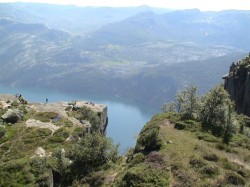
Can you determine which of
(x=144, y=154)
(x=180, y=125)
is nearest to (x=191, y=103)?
(x=180, y=125)

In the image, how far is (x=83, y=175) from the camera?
65688mm

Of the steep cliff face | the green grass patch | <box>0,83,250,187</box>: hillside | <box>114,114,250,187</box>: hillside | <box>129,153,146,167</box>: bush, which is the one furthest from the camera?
the steep cliff face

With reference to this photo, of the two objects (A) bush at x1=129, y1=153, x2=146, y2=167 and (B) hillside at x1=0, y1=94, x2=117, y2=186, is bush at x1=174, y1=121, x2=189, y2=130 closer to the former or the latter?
(B) hillside at x1=0, y1=94, x2=117, y2=186

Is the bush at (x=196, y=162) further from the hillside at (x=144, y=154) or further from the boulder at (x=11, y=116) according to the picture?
the boulder at (x=11, y=116)

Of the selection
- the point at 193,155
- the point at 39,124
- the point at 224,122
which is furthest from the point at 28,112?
the point at 193,155

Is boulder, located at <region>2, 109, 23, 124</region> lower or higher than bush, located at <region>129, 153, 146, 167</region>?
lower

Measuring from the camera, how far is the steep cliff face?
142375 mm

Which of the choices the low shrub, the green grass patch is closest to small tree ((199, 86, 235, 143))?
the low shrub

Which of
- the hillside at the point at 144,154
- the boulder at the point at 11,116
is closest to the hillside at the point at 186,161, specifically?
the hillside at the point at 144,154

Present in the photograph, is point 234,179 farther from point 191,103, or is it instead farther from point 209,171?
point 191,103

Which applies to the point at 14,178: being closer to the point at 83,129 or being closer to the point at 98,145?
the point at 98,145

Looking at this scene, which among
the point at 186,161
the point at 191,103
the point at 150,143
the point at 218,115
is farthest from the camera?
the point at 191,103

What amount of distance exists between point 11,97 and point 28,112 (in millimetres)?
31146

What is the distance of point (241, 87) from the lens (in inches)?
5945
